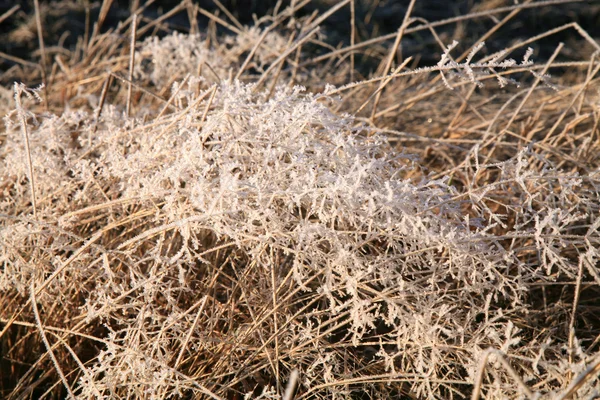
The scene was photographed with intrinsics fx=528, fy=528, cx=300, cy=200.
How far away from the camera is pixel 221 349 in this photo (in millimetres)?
1222

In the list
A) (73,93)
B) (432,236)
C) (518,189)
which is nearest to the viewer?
(432,236)

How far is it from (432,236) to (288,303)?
399 millimetres

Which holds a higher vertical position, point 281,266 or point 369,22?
point 281,266

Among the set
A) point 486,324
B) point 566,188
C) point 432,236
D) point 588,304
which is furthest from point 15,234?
point 588,304

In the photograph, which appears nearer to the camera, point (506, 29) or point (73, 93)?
point (73, 93)

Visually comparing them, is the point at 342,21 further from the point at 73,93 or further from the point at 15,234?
the point at 15,234

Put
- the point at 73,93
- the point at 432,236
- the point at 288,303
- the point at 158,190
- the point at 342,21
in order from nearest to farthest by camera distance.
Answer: the point at 432,236 → the point at 158,190 → the point at 288,303 → the point at 73,93 → the point at 342,21

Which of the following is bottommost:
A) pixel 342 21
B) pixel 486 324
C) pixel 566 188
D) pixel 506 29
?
pixel 506 29

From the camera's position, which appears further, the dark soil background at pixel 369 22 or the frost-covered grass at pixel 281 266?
the dark soil background at pixel 369 22

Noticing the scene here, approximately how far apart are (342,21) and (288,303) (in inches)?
105

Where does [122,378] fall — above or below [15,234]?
below

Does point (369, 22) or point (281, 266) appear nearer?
point (281, 266)

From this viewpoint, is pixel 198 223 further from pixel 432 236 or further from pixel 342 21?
pixel 342 21

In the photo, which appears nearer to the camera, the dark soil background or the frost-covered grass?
the frost-covered grass
